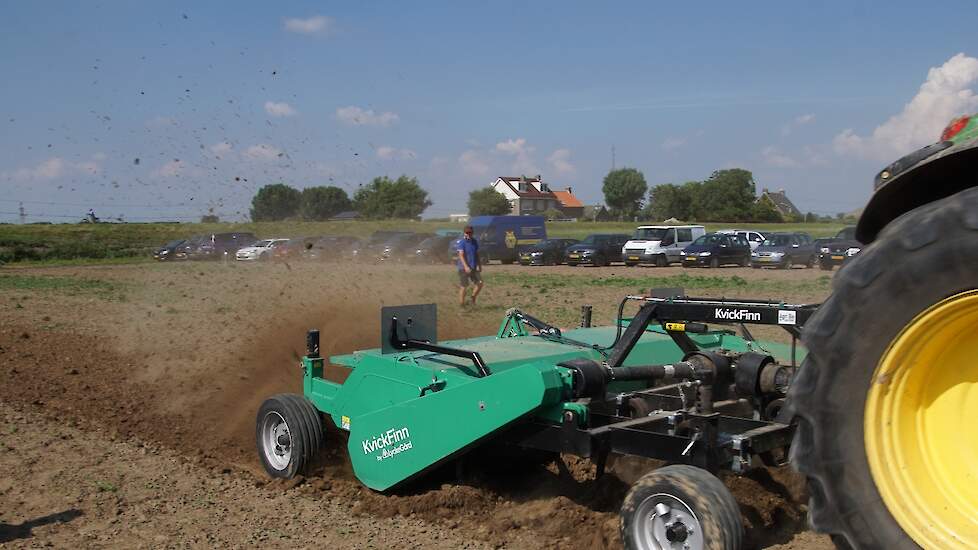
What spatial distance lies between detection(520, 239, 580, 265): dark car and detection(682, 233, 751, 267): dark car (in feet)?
20.1

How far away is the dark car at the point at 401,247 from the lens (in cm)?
2039

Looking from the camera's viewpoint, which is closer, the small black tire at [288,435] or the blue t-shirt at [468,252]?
the small black tire at [288,435]

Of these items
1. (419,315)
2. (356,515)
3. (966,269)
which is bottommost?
(356,515)

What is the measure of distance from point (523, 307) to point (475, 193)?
574 centimetres

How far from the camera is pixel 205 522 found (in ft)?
17.4

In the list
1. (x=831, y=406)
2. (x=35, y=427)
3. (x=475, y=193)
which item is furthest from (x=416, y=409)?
(x=475, y=193)

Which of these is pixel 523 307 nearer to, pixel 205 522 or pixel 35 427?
pixel 35 427

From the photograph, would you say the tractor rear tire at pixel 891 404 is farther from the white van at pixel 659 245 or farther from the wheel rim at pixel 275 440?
the white van at pixel 659 245

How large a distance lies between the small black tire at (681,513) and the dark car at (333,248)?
1302 cm

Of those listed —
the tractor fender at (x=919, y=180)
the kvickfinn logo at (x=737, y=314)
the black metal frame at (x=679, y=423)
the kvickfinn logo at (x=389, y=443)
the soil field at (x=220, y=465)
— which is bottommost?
the soil field at (x=220, y=465)

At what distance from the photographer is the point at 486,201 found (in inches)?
891

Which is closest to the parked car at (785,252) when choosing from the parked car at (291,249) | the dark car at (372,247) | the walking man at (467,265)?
the dark car at (372,247)

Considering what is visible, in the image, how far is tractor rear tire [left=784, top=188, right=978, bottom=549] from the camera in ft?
8.62

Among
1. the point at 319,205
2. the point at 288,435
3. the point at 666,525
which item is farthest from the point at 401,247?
the point at 666,525
